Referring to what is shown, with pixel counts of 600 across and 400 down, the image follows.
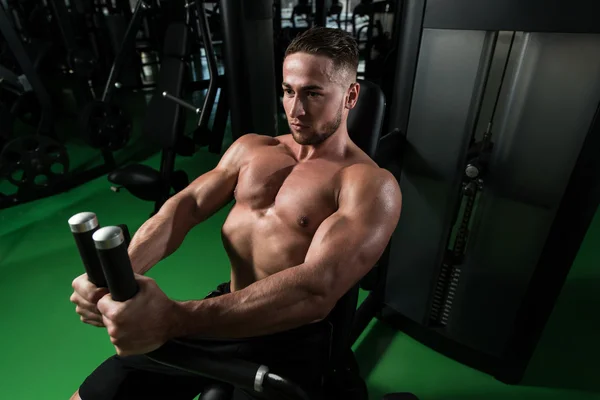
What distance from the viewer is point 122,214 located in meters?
2.61

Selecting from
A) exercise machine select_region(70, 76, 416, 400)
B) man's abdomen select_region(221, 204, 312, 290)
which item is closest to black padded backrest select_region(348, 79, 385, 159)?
exercise machine select_region(70, 76, 416, 400)

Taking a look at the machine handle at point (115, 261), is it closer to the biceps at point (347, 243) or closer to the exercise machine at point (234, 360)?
the exercise machine at point (234, 360)

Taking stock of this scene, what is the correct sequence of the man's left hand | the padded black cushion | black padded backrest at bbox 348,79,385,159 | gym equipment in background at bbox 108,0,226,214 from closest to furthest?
1. the man's left hand
2. black padded backrest at bbox 348,79,385,159
3. the padded black cushion
4. gym equipment in background at bbox 108,0,226,214

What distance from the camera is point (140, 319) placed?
61 centimetres

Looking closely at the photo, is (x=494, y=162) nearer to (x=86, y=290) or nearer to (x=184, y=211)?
(x=184, y=211)

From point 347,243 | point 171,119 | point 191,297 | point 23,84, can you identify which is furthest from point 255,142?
point 23,84

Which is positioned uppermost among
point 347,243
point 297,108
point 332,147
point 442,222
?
point 297,108

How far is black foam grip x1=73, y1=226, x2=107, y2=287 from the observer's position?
0.48 m

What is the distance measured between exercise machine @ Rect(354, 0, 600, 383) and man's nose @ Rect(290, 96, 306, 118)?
1.61 feet

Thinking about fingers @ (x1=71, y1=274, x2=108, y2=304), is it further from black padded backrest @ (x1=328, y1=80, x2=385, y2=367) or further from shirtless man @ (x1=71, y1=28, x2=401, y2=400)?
black padded backrest @ (x1=328, y1=80, x2=385, y2=367)

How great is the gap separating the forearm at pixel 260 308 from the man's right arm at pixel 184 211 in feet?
1.09

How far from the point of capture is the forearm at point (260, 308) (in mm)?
729

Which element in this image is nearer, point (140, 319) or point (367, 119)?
point (140, 319)

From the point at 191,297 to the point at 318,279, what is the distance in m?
1.22
